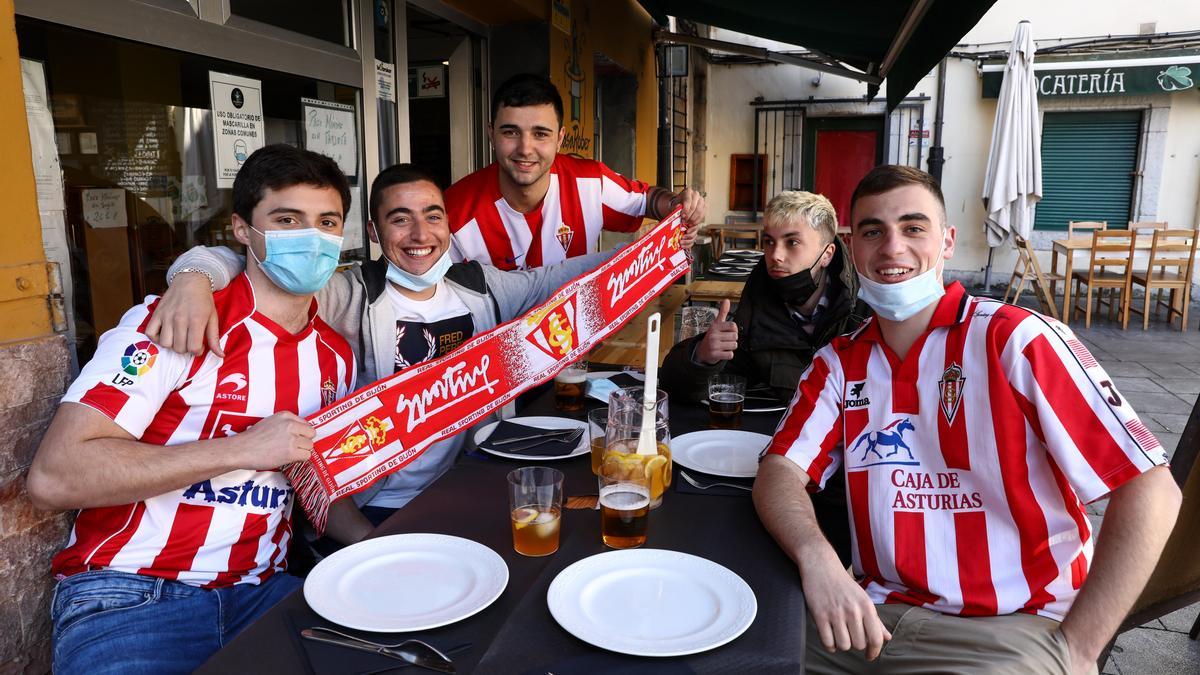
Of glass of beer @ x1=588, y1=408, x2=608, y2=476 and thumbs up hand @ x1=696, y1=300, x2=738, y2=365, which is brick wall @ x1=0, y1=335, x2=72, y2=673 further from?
thumbs up hand @ x1=696, y1=300, x2=738, y2=365

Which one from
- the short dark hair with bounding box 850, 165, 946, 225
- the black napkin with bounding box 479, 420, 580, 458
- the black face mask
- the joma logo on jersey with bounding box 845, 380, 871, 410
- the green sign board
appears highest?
the green sign board

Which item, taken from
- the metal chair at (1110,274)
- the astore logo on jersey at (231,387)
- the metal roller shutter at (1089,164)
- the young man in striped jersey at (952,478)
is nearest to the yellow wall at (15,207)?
the astore logo on jersey at (231,387)

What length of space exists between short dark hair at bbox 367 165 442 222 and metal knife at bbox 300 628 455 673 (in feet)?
4.92

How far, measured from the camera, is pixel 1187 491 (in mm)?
1993

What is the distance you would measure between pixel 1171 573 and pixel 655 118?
835 centimetres

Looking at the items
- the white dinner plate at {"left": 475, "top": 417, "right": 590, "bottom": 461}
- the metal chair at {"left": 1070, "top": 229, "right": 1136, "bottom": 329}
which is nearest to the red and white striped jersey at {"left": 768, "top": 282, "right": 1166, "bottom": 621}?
the white dinner plate at {"left": 475, "top": 417, "right": 590, "bottom": 461}

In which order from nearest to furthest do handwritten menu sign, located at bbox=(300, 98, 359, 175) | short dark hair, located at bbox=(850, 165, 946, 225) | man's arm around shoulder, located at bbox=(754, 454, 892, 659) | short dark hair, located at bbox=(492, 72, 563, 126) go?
man's arm around shoulder, located at bbox=(754, 454, 892, 659)
short dark hair, located at bbox=(850, 165, 946, 225)
short dark hair, located at bbox=(492, 72, 563, 126)
handwritten menu sign, located at bbox=(300, 98, 359, 175)

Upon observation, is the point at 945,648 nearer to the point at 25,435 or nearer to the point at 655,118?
the point at 25,435

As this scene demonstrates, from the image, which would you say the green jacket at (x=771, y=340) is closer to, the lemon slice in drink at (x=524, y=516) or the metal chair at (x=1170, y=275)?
the lemon slice in drink at (x=524, y=516)

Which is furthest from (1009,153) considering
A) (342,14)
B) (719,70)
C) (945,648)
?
(945,648)

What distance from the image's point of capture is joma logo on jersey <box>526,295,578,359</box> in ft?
7.60

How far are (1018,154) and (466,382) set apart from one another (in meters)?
9.18

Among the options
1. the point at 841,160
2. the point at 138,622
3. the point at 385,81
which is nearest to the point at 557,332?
the point at 138,622

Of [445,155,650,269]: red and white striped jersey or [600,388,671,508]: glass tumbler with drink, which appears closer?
[600,388,671,508]: glass tumbler with drink
